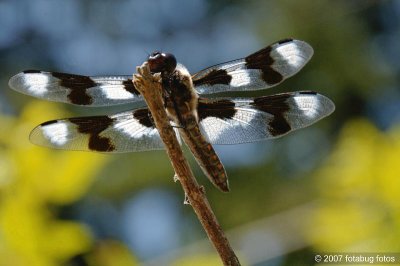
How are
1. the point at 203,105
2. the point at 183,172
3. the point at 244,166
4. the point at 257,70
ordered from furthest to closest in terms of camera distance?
1. the point at 244,166
2. the point at 257,70
3. the point at 203,105
4. the point at 183,172

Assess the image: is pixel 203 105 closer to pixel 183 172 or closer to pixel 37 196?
pixel 37 196

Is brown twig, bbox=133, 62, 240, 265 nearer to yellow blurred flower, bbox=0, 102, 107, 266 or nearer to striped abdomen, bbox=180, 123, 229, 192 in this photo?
striped abdomen, bbox=180, 123, 229, 192

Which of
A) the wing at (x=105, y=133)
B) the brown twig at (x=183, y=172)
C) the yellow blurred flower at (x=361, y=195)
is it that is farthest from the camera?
the wing at (x=105, y=133)

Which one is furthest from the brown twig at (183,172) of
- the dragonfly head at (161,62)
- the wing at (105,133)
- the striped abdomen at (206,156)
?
the wing at (105,133)

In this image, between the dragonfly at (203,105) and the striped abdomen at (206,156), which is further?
the dragonfly at (203,105)

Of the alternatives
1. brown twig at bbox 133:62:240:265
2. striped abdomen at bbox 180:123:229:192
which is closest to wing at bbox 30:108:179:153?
striped abdomen at bbox 180:123:229:192

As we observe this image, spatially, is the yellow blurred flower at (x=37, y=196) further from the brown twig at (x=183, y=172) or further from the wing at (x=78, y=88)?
the brown twig at (x=183, y=172)

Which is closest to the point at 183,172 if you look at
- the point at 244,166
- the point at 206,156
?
the point at 206,156
